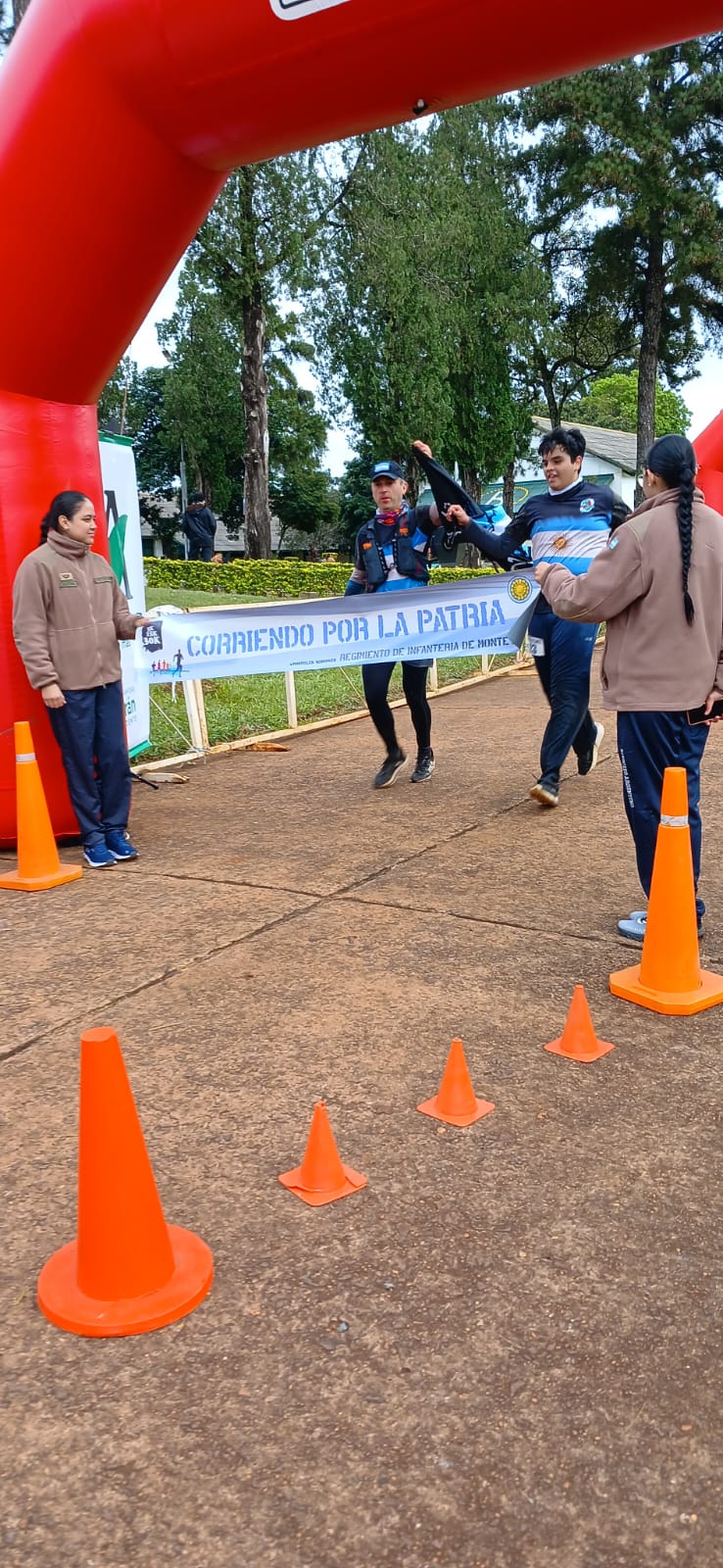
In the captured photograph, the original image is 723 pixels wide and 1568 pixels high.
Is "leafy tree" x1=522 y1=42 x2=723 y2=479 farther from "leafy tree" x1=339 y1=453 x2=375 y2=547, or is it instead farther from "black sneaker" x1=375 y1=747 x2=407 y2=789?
"leafy tree" x1=339 y1=453 x2=375 y2=547

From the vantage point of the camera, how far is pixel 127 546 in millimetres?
7812

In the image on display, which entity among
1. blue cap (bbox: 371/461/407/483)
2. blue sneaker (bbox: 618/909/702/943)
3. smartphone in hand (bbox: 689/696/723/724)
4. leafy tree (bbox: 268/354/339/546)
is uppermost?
leafy tree (bbox: 268/354/339/546)

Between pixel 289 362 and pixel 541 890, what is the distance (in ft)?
149

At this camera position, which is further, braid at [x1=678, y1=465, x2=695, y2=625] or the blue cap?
the blue cap

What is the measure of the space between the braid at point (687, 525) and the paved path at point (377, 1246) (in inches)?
51.1

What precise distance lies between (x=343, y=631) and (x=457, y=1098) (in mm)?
4970

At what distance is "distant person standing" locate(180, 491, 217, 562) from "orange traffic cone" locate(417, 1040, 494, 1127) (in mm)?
18048

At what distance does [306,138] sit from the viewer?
476cm

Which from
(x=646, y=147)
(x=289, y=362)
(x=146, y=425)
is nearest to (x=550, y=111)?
(x=646, y=147)

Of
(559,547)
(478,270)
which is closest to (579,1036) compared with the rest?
(559,547)

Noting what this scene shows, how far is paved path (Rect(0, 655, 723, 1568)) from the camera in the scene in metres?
1.94

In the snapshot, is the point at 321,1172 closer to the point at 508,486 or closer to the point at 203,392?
the point at 508,486

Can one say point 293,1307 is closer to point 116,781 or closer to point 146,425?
point 116,781

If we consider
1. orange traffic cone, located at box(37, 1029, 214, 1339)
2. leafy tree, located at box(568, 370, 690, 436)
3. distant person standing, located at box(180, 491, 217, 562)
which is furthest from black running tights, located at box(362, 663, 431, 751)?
leafy tree, located at box(568, 370, 690, 436)
